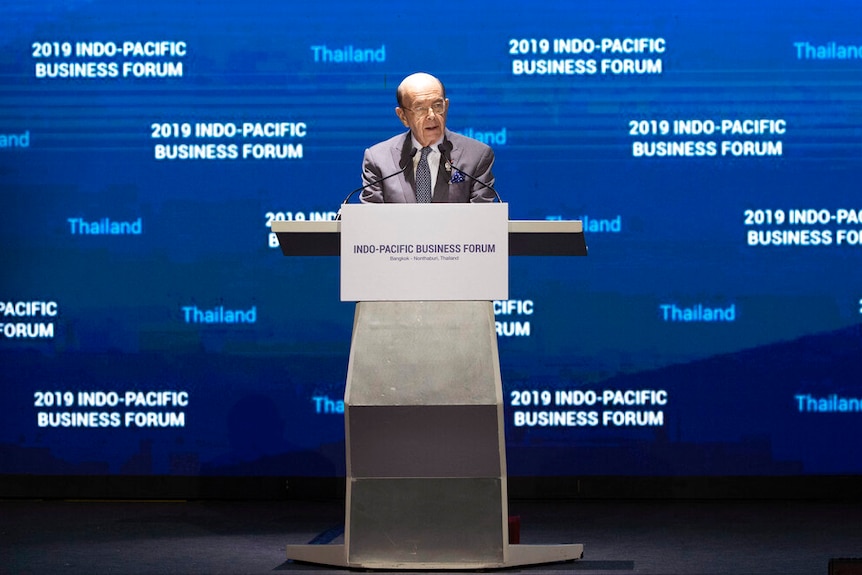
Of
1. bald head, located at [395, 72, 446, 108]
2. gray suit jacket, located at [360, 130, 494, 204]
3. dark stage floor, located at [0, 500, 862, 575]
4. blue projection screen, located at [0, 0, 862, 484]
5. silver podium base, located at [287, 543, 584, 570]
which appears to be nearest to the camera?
silver podium base, located at [287, 543, 584, 570]

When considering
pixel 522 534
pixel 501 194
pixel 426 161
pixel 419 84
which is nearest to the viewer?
pixel 419 84

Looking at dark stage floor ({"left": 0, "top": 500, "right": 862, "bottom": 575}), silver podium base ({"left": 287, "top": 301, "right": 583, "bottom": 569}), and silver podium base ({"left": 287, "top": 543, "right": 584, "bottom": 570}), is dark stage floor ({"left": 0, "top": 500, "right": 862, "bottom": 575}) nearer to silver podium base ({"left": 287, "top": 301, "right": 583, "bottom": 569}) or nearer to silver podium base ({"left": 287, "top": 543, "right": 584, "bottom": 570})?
silver podium base ({"left": 287, "top": 543, "right": 584, "bottom": 570})

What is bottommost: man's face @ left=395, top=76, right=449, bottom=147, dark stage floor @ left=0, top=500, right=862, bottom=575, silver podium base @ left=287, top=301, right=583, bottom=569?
dark stage floor @ left=0, top=500, right=862, bottom=575

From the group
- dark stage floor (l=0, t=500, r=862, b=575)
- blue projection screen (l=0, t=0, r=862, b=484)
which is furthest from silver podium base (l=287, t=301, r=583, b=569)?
blue projection screen (l=0, t=0, r=862, b=484)

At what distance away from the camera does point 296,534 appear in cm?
504

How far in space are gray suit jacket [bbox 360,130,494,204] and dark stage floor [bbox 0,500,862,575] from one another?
1170 mm

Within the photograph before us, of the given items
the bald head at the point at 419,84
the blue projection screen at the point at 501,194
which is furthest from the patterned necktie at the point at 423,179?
the blue projection screen at the point at 501,194

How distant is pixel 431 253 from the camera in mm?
3828

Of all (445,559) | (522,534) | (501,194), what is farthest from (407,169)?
(501,194)

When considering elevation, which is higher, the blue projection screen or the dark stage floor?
the blue projection screen

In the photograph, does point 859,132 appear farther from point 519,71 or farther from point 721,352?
point 519,71

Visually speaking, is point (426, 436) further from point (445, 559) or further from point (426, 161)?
point (426, 161)

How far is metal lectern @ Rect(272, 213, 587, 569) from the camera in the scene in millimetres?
3807

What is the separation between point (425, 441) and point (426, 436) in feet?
0.05
